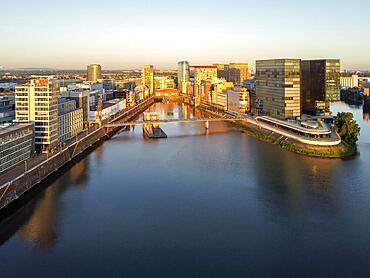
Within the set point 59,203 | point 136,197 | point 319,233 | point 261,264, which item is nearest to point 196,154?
point 136,197

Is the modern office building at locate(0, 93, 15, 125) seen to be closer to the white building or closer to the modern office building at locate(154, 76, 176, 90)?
the white building

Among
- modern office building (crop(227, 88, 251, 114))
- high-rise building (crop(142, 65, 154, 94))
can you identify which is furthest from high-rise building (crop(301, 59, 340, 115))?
high-rise building (crop(142, 65, 154, 94))

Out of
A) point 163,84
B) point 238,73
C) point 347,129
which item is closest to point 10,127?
point 347,129

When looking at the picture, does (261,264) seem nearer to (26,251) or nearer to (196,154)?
(26,251)

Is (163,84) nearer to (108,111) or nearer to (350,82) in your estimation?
(350,82)

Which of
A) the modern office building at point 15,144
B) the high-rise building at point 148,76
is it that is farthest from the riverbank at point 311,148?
the high-rise building at point 148,76

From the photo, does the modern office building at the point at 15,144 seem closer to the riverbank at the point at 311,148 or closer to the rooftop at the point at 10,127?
the rooftop at the point at 10,127

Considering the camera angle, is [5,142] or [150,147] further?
[150,147]
